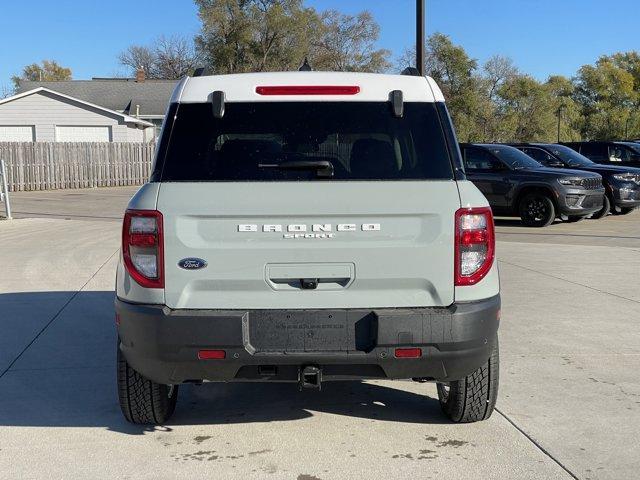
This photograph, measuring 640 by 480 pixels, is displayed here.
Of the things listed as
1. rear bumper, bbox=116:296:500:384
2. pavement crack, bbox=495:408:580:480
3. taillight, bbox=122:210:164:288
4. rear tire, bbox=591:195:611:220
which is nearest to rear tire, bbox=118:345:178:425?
rear bumper, bbox=116:296:500:384

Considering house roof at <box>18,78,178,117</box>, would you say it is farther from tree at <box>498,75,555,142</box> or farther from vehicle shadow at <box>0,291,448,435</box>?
vehicle shadow at <box>0,291,448,435</box>

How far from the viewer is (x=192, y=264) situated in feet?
12.5

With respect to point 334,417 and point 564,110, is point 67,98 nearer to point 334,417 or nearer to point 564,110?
point 334,417

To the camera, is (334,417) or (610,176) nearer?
(334,417)

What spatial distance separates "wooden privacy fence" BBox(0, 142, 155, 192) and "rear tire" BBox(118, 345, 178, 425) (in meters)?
21.9

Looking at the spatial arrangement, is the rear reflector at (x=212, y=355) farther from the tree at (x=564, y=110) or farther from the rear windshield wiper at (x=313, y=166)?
the tree at (x=564, y=110)

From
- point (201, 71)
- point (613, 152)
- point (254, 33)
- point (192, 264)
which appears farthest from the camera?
point (254, 33)

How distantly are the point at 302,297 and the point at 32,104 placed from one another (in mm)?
35196

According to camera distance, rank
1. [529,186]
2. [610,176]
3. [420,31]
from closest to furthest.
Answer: [420,31] → [529,186] → [610,176]

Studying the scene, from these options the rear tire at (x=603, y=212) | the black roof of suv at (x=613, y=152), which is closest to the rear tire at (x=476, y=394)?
the rear tire at (x=603, y=212)

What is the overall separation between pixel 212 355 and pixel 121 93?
147 ft

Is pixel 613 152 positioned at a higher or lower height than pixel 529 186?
higher

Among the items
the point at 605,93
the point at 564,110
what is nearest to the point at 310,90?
the point at 564,110

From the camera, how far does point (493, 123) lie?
49.9 meters
